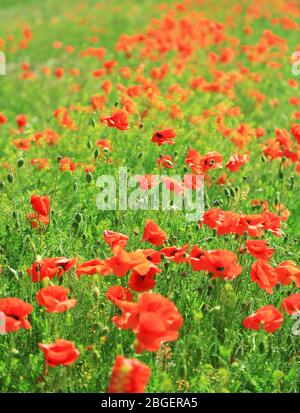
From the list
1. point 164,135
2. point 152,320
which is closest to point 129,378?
point 152,320

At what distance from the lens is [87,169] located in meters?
4.08

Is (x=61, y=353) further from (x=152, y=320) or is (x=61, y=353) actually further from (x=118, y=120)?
(x=118, y=120)

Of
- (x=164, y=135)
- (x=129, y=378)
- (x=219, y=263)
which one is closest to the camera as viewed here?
(x=129, y=378)

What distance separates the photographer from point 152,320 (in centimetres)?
209

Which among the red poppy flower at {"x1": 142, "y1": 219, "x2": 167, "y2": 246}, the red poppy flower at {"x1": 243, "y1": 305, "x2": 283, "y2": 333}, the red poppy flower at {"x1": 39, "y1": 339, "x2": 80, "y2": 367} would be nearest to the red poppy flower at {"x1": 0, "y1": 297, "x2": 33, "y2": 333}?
the red poppy flower at {"x1": 39, "y1": 339, "x2": 80, "y2": 367}

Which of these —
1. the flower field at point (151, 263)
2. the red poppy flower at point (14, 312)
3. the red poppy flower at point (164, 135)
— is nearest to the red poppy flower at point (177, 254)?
the flower field at point (151, 263)

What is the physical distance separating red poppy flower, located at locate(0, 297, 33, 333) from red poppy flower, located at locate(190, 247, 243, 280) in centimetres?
64

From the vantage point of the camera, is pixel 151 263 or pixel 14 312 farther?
pixel 151 263

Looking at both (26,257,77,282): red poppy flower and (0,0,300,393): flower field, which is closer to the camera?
(0,0,300,393): flower field

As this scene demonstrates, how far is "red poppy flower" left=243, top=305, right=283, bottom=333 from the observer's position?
8.23ft

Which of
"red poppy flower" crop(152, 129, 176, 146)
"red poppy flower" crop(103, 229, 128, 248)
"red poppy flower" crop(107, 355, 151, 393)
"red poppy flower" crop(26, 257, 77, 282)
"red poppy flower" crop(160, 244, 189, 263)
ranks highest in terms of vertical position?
"red poppy flower" crop(152, 129, 176, 146)

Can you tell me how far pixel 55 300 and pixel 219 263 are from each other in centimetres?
59

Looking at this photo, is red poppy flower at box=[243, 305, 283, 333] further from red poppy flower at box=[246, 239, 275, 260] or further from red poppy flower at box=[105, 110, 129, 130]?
red poppy flower at box=[105, 110, 129, 130]
